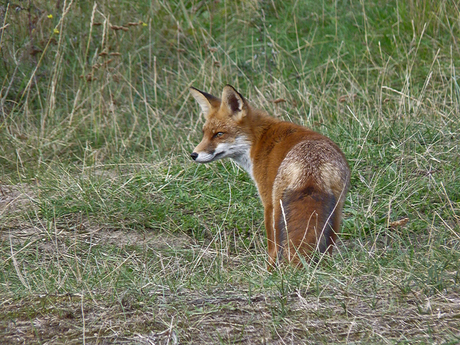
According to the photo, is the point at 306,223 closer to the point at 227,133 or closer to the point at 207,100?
the point at 227,133

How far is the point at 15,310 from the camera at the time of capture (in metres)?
2.87

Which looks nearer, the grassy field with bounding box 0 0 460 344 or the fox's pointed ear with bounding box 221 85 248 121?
the grassy field with bounding box 0 0 460 344

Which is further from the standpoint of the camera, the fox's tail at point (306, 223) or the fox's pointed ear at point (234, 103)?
the fox's pointed ear at point (234, 103)

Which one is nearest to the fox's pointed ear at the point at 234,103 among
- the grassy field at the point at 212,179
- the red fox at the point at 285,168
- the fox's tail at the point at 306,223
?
the red fox at the point at 285,168

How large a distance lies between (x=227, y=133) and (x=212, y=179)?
30.1 inches

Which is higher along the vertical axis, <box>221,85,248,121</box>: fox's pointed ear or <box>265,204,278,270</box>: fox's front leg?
<box>221,85,248,121</box>: fox's pointed ear

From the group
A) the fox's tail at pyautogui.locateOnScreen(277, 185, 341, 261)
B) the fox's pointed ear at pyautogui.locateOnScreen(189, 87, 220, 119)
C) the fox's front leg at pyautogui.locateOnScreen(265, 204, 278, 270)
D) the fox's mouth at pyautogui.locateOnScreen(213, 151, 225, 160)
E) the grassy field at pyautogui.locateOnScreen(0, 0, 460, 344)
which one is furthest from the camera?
the fox's pointed ear at pyautogui.locateOnScreen(189, 87, 220, 119)

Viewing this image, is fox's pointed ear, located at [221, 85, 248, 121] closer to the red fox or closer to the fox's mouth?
the red fox

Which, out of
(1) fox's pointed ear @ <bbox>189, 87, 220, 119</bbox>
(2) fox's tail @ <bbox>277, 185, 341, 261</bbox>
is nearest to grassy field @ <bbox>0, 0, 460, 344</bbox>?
(2) fox's tail @ <bbox>277, 185, 341, 261</bbox>

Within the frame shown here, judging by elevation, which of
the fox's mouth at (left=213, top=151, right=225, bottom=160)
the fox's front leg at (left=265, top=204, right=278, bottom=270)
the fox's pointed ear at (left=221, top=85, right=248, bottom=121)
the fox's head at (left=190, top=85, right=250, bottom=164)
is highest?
the fox's pointed ear at (left=221, top=85, right=248, bottom=121)

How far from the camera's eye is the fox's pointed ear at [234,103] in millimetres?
4816

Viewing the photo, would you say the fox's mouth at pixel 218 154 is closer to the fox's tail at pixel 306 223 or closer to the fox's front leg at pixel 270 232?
the fox's front leg at pixel 270 232

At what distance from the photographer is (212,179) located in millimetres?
5480

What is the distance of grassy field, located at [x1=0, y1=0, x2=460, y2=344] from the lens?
272 cm
